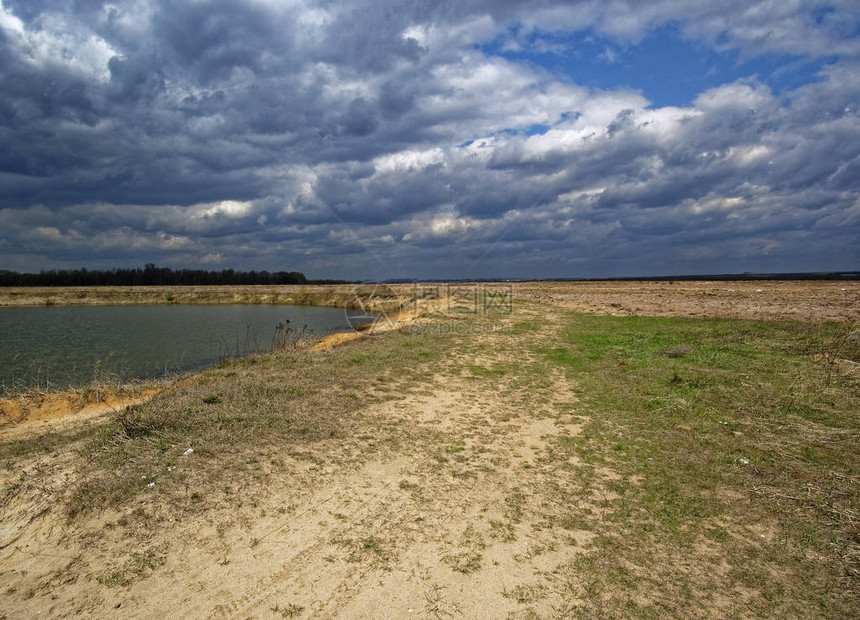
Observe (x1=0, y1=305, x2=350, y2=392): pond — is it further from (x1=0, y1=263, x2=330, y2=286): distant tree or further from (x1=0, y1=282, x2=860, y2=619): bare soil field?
(x1=0, y1=263, x2=330, y2=286): distant tree

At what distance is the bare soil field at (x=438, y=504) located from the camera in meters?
3.57

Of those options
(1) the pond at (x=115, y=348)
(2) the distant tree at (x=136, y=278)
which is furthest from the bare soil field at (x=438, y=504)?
(2) the distant tree at (x=136, y=278)

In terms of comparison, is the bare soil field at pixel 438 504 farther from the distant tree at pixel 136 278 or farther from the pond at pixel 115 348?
the distant tree at pixel 136 278

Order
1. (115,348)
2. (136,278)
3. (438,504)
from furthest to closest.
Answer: (136,278) < (115,348) < (438,504)

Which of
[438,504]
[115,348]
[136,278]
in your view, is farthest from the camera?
[136,278]

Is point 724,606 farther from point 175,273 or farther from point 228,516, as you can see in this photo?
point 175,273

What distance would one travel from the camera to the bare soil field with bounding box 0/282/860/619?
3570 mm

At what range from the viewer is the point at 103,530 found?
14.0 feet

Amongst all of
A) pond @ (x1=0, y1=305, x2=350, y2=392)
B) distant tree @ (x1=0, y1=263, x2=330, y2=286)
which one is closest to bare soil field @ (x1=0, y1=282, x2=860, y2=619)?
pond @ (x1=0, y1=305, x2=350, y2=392)

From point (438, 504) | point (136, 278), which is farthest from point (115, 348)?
point (136, 278)

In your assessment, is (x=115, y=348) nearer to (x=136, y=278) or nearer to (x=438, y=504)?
(x=438, y=504)

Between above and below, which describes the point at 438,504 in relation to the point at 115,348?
above

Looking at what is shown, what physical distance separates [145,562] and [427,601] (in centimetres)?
256

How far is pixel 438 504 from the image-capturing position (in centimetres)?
496
